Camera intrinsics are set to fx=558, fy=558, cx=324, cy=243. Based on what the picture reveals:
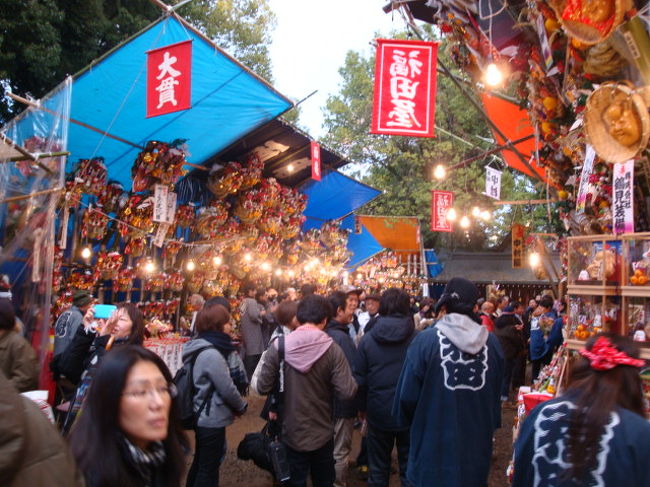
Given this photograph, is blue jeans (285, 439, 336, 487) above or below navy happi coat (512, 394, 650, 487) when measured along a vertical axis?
below

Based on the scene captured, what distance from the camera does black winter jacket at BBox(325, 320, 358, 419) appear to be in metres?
4.79

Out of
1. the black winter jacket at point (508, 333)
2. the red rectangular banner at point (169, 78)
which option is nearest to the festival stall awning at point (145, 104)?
the red rectangular banner at point (169, 78)

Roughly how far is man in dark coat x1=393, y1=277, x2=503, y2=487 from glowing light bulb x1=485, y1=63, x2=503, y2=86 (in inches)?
168

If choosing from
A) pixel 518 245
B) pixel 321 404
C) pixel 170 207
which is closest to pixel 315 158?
pixel 170 207

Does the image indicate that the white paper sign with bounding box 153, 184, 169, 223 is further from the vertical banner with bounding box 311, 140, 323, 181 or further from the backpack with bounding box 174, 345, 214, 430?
the backpack with bounding box 174, 345, 214, 430

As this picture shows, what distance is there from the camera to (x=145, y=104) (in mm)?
7270

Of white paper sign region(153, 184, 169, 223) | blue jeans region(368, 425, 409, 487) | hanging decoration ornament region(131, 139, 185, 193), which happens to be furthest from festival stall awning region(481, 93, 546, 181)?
blue jeans region(368, 425, 409, 487)

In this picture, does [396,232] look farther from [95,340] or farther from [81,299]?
[95,340]

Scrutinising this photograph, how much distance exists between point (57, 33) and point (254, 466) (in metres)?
9.44

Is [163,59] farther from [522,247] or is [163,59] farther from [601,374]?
[522,247]

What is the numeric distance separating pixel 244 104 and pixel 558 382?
18.6 feet

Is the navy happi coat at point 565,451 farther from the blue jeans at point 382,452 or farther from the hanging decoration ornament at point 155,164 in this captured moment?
the hanging decoration ornament at point 155,164

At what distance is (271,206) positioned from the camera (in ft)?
37.5

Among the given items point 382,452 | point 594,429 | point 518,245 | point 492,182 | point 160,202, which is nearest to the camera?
point 594,429
